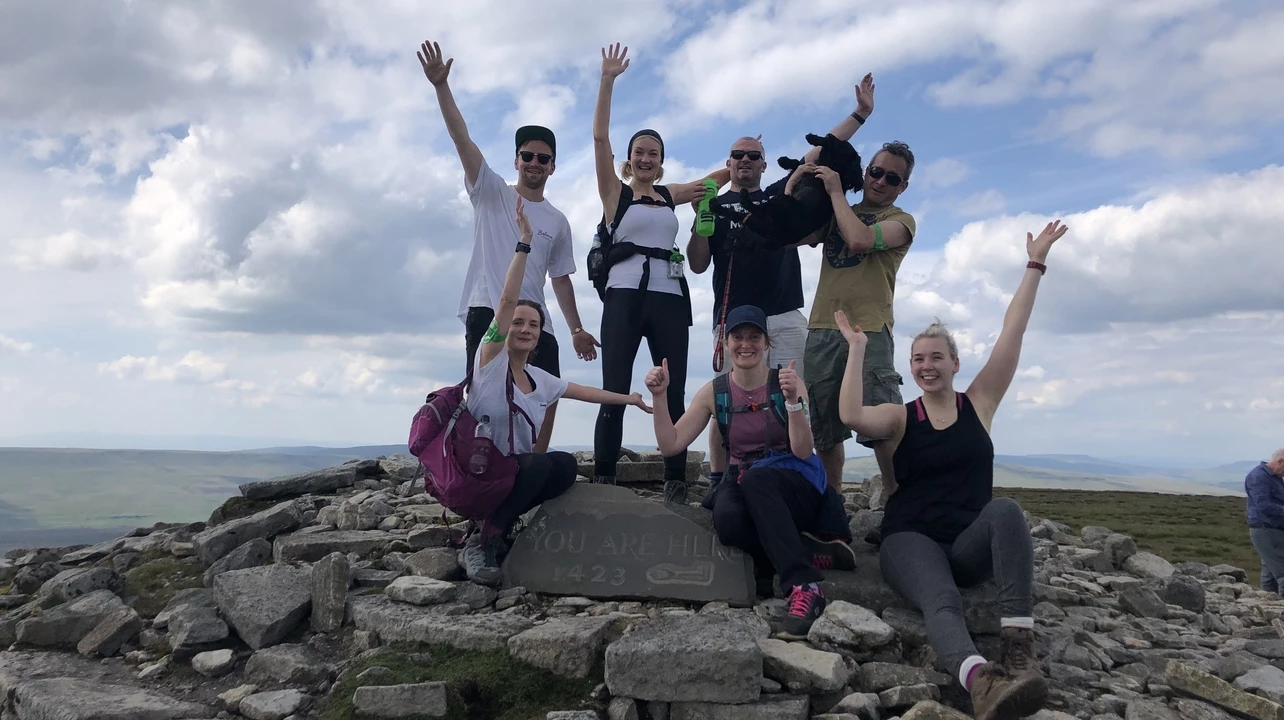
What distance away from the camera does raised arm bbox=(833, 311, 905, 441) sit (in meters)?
5.32

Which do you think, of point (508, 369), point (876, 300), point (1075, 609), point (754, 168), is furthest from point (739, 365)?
point (1075, 609)

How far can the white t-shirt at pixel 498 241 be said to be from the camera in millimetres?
7031

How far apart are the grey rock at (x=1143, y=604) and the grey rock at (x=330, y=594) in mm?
7144

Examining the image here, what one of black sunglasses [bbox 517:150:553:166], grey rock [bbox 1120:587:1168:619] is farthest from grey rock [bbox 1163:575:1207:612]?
black sunglasses [bbox 517:150:553:166]

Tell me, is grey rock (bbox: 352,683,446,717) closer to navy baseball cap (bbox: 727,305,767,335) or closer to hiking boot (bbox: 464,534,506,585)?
hiking boot (bbox: 464,534,506,585)

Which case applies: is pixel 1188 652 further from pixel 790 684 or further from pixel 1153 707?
pixel 790 684

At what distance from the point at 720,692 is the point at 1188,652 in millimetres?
4238

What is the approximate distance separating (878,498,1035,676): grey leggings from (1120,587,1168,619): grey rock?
3.34m

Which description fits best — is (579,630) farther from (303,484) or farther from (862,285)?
(303,484)

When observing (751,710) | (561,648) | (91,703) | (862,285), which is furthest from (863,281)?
(91,703)

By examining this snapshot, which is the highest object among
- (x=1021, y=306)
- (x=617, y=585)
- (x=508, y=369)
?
(x=1021, y=306)

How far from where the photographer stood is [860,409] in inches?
211

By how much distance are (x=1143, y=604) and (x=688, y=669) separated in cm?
562

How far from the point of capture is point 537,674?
4.78m
